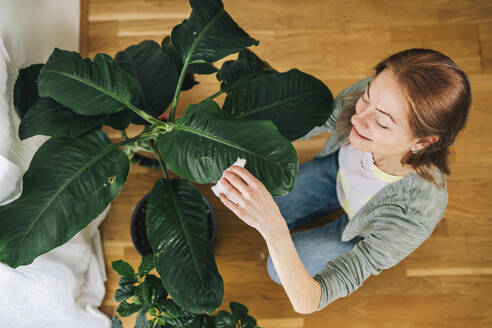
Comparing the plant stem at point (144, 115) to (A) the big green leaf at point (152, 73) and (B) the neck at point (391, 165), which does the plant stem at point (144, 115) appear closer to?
(A) the big green leaf at point (152, 73)

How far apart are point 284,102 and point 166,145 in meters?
0.31

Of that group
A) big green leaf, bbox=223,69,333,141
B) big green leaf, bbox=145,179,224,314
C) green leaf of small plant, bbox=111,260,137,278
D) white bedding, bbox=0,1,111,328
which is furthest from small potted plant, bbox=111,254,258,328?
big green leaf, bbox=223,69,333,141

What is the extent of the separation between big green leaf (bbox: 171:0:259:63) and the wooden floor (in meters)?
0.72

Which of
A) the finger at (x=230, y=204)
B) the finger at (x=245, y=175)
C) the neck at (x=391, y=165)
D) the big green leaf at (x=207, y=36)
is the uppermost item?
the big green leaf at (x=207, y=36)

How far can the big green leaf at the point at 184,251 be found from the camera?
0.88 metres

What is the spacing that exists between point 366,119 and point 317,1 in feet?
3.54

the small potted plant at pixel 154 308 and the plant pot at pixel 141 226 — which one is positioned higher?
the small potted plant at pixel 154 308

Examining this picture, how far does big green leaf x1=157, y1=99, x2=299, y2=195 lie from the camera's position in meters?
0.79

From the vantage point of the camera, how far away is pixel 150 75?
112 cm

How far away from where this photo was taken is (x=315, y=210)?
1.51m

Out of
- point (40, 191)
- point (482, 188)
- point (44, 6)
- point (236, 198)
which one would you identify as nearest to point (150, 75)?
point (40, 191)

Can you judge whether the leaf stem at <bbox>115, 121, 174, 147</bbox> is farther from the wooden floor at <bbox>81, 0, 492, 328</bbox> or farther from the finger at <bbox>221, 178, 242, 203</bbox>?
the wooden floor at <bbox>81, 0, 492, 328</bbox>

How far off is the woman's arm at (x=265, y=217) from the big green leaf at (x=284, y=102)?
0.26 metres

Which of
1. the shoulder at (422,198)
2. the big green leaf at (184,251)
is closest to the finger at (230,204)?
the big green leaf at (184,251)
